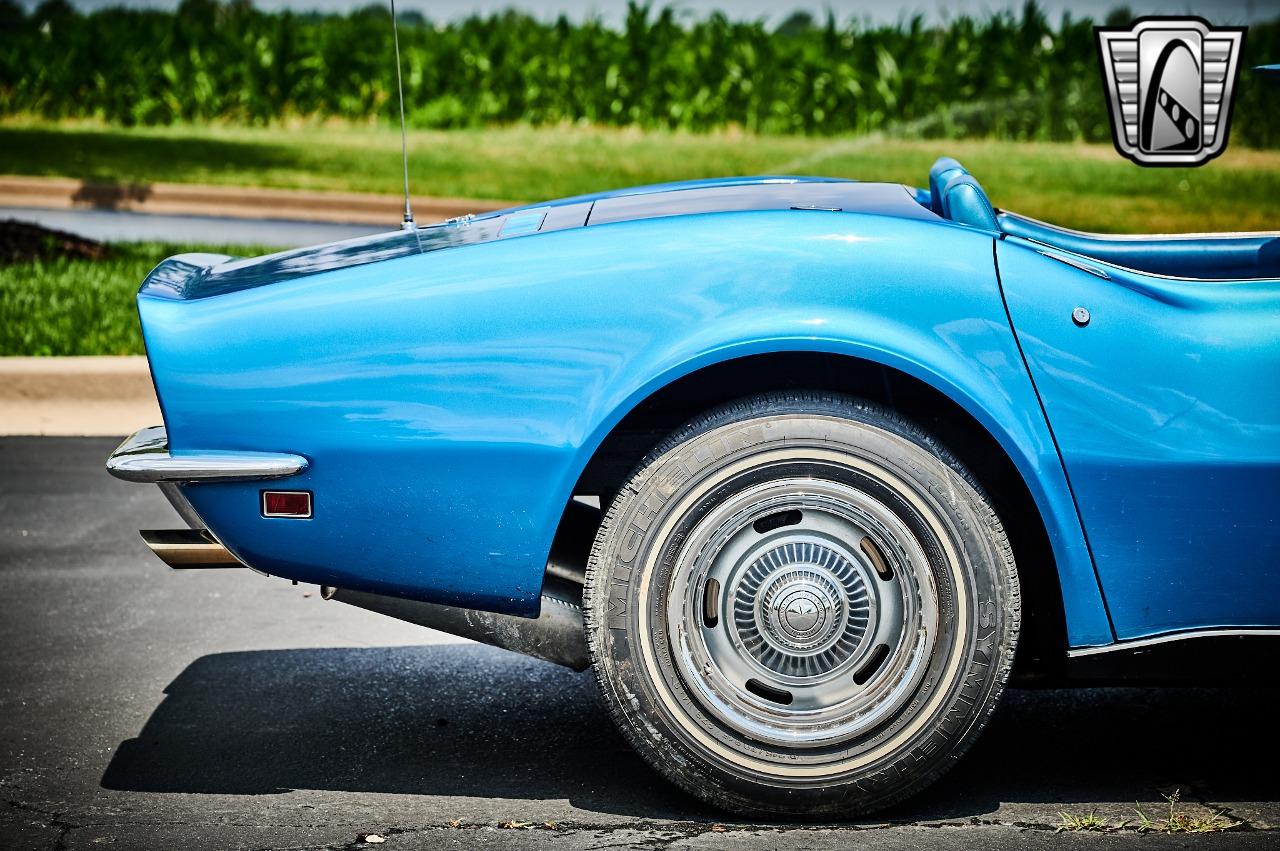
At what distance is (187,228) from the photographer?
39.4 ft

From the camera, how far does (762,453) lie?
2.90 m

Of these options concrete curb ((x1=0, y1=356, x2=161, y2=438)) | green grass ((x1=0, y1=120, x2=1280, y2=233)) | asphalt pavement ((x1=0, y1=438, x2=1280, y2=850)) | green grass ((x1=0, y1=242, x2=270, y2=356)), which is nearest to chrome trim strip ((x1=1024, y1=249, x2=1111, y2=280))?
asphalt pavement ((x1=0, y1=438, x2=1280, y2=850))

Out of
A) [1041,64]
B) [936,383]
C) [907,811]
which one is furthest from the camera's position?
[1041,64]

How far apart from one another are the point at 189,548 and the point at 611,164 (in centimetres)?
1257

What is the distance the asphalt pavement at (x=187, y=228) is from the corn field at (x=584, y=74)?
5.95 metres

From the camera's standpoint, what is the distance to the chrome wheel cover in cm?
293

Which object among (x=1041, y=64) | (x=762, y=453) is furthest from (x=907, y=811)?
(x=1041, y=64)

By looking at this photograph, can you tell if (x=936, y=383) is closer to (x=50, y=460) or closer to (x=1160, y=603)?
(x=1160, y=603)

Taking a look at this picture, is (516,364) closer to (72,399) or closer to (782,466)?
(782,466)

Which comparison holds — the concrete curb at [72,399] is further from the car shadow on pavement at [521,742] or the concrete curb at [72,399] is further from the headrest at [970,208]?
the headrest at [970,208]

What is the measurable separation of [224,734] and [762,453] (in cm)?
156

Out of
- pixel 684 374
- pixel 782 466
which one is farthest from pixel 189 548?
pixel 782 466

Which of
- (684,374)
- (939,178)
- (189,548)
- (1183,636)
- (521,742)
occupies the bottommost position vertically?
(521,742)

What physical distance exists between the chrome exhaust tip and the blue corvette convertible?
148mm
